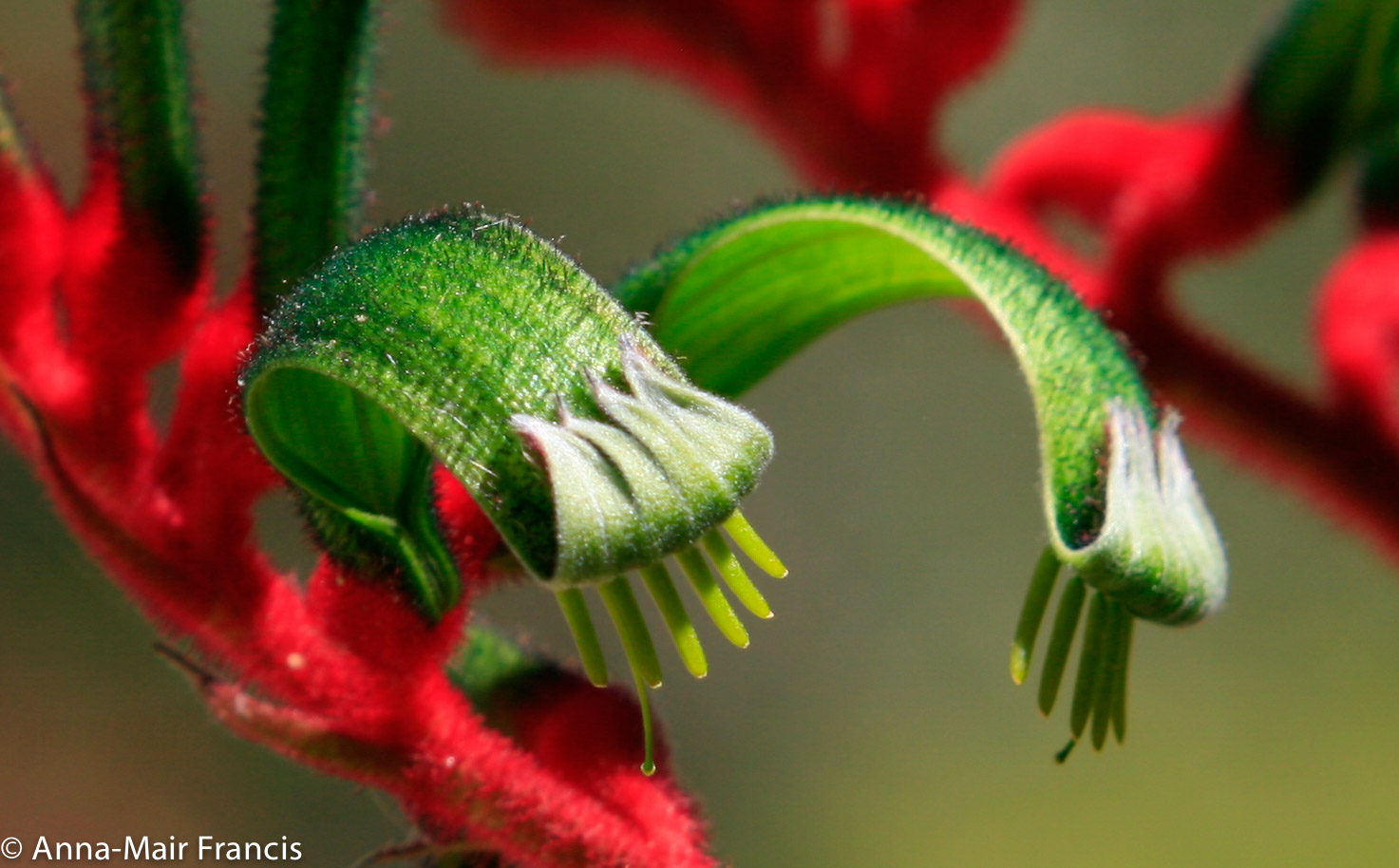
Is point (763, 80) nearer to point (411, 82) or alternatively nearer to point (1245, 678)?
point (411, 82)

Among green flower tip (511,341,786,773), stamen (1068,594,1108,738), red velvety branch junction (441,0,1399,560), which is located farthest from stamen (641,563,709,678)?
red velvety branch junction (441,0,1399,560)

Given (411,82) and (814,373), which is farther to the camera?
(814,373)

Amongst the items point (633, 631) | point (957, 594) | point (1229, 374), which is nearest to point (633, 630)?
point (633, 631)

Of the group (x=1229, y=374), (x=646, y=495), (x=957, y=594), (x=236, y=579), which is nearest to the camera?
(x=646, y=495)

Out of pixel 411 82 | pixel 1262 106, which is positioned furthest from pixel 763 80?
pixel 411 82

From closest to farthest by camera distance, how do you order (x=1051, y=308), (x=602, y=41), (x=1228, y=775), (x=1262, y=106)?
(x=1051, y=308)
(x=1262, y=106)
(x=602, y=41)
(x=1228, y=775)

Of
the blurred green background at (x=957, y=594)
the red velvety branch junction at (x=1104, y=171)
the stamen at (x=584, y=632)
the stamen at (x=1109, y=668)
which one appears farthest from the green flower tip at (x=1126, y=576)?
the blurred green background at (x=957, y=594)

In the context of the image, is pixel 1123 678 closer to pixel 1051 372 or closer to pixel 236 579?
pixel 1051 372

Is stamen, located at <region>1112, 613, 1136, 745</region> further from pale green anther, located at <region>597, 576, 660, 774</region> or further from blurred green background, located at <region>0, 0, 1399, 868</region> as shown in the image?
blurred green background, located at <region>0, 0, 1399, 868</region>
